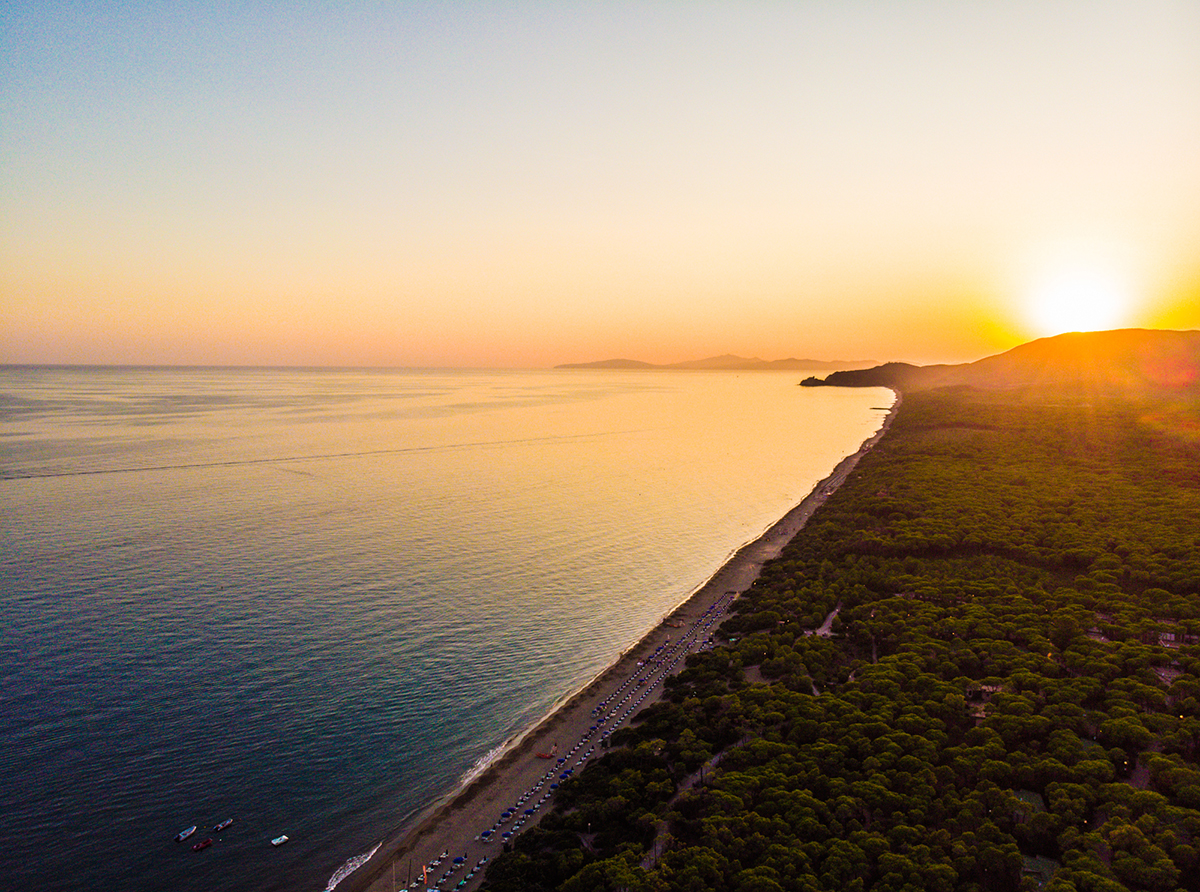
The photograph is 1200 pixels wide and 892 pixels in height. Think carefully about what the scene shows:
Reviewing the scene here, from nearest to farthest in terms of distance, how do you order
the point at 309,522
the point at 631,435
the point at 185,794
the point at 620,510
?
the point at 185,794 < the point at 309,522 < the point at 620,510 < the point at 631,435


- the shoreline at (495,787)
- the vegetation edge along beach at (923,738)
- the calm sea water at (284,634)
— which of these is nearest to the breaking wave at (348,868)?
the shoreline at (495,787)

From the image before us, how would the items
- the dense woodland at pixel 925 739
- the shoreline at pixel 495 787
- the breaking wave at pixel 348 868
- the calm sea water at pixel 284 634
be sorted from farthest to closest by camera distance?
the calm sea water at pixel 284 634, the shoreline at pixel 495 787, the breaking wave at pixel 348 868, the dense woodland at pixel 925 739

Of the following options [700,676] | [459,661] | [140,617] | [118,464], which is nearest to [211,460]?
[118,464]

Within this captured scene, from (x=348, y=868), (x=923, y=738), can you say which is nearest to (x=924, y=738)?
(x=923, y=738)

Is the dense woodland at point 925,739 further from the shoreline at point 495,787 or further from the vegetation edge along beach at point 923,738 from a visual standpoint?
the shoreline at point 495,787

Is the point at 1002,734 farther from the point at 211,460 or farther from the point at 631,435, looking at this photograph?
the point at 631,435

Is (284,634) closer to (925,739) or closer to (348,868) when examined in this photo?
(348,868)

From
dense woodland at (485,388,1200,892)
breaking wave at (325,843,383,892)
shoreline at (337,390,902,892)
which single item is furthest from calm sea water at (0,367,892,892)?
dense woodland at (485,388,1200,892)
